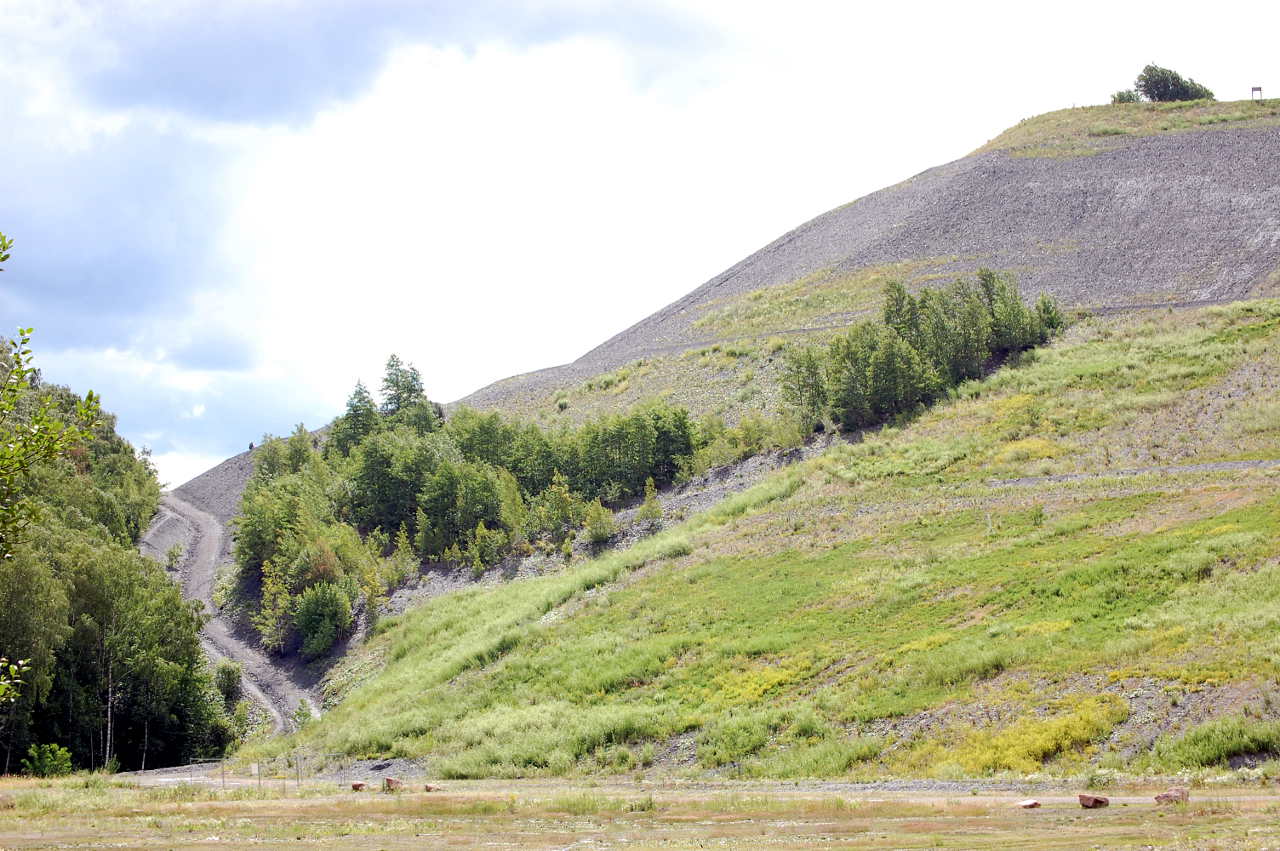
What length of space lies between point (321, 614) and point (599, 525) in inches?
590

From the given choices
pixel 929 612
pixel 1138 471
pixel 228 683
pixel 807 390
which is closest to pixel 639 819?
pixel 929 612

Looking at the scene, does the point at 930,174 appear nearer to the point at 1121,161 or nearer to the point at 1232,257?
the point at 1121,161

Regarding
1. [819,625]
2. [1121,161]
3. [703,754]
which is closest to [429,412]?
[819,625]

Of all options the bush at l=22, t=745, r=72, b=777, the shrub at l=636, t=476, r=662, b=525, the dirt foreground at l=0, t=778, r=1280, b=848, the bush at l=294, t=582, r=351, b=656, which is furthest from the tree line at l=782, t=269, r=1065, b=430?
the bush at l=22, t=745, r=72, b=777

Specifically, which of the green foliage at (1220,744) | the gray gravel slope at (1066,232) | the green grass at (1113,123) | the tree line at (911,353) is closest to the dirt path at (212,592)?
the gray gravel slope at (1066,232)

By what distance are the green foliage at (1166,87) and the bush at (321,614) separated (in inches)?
4472

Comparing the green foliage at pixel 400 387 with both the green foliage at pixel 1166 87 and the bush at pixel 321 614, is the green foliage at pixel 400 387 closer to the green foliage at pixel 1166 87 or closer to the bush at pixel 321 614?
the bush at pixel 321 614

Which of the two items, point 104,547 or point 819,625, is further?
point 104,547

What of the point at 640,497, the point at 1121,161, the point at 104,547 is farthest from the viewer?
the point at 1121,161

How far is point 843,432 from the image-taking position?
60562 millimetres

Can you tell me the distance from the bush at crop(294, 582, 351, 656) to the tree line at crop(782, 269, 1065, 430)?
1069 inches

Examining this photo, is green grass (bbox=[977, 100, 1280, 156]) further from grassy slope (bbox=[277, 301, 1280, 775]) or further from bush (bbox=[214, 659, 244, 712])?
bush (bbox=[214, 659, 244, 712])

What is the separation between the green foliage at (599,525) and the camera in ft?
185

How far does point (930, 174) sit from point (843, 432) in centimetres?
6928
